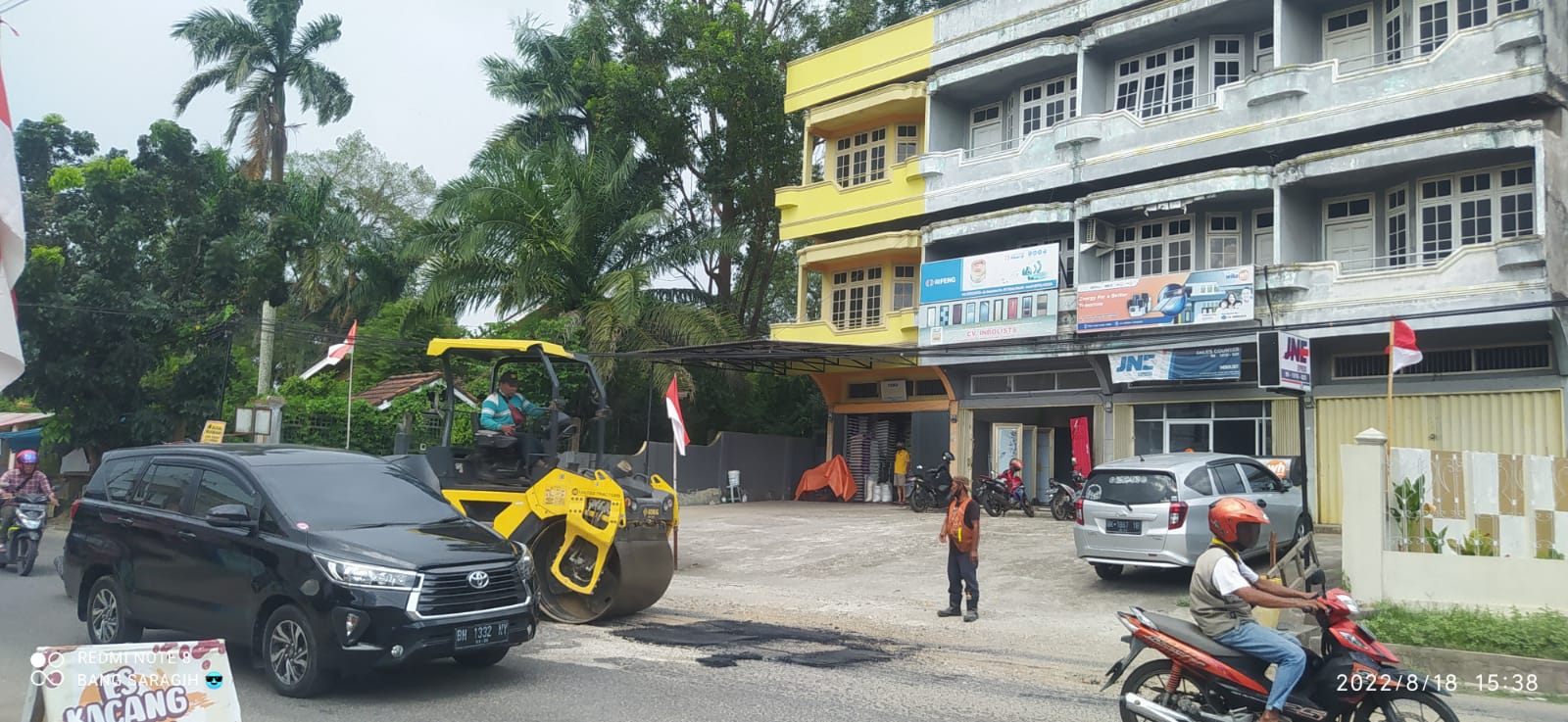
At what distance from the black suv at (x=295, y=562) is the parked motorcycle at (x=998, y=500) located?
631 inches

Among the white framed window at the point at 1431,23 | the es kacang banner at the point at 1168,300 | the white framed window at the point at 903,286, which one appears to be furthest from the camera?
the white framed window at the point at 903,286

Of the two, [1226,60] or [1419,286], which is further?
[1226,60]

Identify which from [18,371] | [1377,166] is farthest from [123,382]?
[1377,166]

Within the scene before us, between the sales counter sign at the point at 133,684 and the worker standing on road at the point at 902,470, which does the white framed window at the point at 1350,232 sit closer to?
the worker standing on road at the point at 902,470

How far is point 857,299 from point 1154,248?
27.9 feet

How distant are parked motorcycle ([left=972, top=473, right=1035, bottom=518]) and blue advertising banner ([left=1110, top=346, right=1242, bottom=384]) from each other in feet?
10.7

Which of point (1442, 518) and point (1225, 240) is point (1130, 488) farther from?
point (1225, 240)

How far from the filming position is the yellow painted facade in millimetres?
28156

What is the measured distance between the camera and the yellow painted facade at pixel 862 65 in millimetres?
28156

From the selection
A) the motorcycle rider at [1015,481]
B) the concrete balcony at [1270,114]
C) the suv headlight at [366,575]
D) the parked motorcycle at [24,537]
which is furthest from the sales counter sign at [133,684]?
the motorcycle rider at [1015,481]

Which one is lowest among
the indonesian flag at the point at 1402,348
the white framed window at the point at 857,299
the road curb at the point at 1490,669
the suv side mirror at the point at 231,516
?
the road curb at the point at 1490,669

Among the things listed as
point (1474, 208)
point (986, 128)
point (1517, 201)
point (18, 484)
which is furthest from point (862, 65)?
point (18, 484)

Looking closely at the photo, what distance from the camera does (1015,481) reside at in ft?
79.3

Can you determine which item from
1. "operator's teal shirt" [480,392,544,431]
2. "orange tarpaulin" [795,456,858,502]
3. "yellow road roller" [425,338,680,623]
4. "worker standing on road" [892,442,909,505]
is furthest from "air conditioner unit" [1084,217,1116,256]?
"operator's teal shirt" [480,392,544,431]
